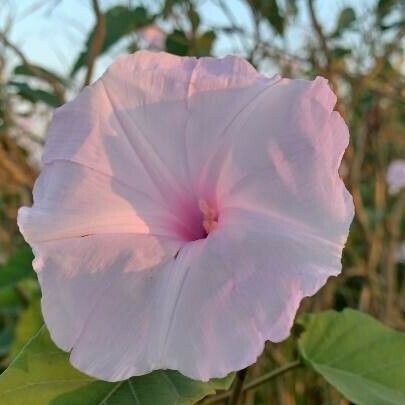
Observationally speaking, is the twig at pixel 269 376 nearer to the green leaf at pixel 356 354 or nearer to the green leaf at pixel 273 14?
the green leaf at pixel 356 354

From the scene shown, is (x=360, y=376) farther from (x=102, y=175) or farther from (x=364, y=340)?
(x=102, y=175)

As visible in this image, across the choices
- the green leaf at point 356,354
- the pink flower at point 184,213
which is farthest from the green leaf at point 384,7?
the pink flower at point 184,213

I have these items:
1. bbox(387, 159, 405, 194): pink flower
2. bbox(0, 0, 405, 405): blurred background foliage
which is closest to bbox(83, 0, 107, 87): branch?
bbox(0, 0, 405, 405): blurred background foliage

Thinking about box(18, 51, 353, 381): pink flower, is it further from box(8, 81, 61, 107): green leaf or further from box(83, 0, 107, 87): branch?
box(8, 81, 61, 107): green leaf

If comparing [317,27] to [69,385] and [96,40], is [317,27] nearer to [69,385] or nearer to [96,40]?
[96,40]

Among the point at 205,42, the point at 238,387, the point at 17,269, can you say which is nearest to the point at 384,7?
the point at 205,42
